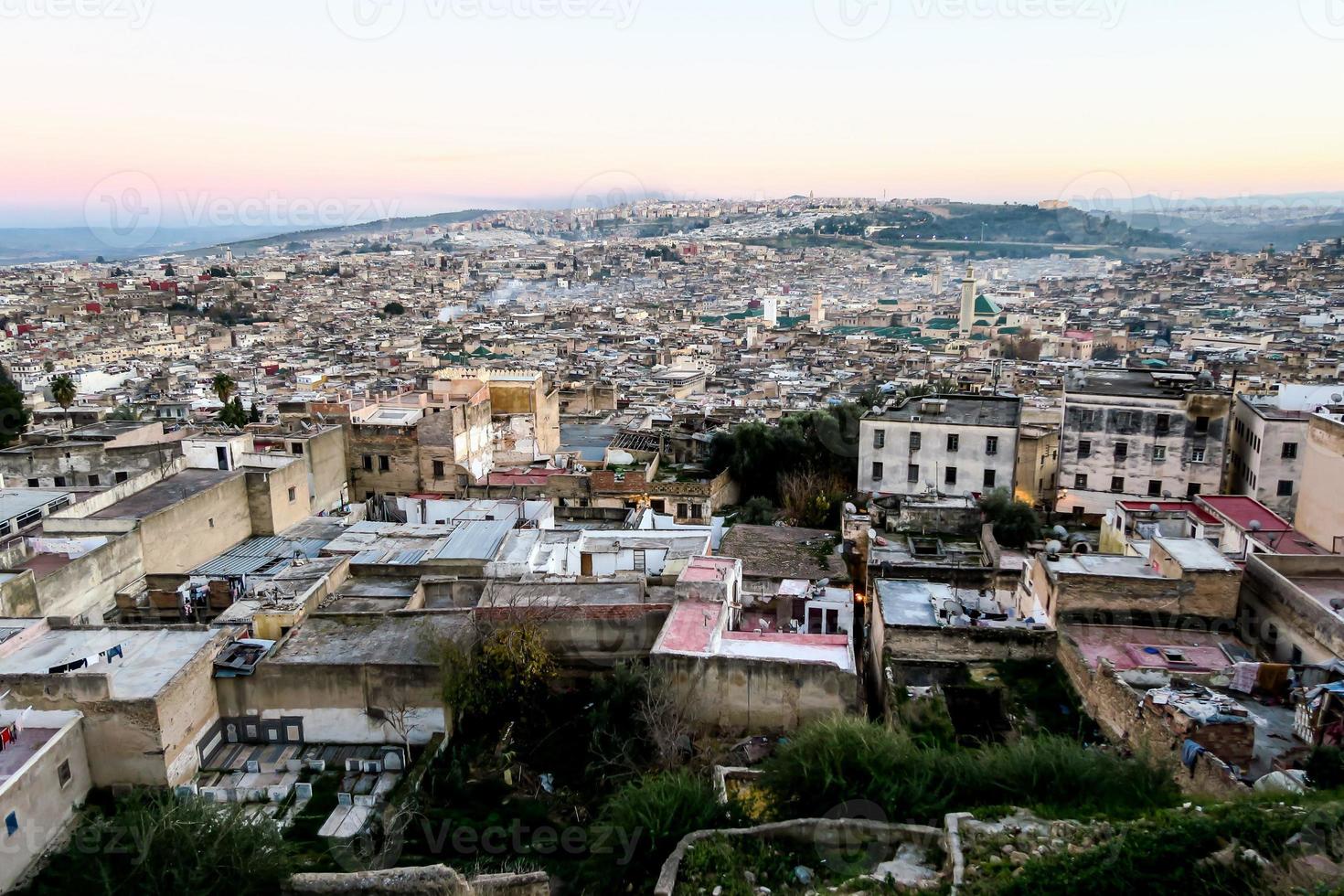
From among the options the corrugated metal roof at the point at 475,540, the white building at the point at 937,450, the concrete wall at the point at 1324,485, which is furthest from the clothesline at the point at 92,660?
the concrete wall at the point at 1324,485

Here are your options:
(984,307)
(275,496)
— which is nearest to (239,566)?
(275,496)

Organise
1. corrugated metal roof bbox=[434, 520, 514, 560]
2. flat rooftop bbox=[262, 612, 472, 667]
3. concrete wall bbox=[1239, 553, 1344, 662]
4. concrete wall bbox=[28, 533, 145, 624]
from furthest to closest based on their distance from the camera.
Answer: corrugated metal roof bbox=[434, 520, 514, 560] < concrete wall bbox=[28, 533, 145, 624] < flat rooftop bbox=[262, 612, 472, 667] < concrete wall bbox=[1239, 553, 1344, 662]

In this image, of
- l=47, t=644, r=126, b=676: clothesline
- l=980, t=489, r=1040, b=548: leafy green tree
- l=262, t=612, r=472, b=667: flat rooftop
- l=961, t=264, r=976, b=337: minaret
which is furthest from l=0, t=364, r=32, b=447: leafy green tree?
l=961, t=264, r=976, b=337: minaret

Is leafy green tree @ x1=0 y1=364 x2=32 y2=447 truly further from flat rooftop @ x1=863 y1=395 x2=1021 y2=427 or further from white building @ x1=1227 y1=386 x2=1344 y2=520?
white building @ x1=1227 y1=386 x2=1344 y2=520

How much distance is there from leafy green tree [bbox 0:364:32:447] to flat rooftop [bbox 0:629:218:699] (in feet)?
56.7

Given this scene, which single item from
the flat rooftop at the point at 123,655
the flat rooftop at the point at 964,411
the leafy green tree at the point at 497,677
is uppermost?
the flat rooftop at the point at 964,411

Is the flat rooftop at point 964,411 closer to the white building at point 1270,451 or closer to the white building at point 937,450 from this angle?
the white building at point 937,450

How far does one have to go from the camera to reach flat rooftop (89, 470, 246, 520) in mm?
15656

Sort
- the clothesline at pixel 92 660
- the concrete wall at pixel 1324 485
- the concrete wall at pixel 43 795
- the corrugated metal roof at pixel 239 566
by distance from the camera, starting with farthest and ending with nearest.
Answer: the concrete wall at pixel 1324 485 → the corrugated metal roof at pixel 239 566 → the clothesline at pixel 92 660 → the concrete wall at pixel 43 795

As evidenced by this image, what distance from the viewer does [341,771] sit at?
10656mm

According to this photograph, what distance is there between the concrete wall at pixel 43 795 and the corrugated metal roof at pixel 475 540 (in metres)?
5.88

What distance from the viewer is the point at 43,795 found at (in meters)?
9.02

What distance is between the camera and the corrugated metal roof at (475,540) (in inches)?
583

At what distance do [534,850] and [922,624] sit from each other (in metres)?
5.37
